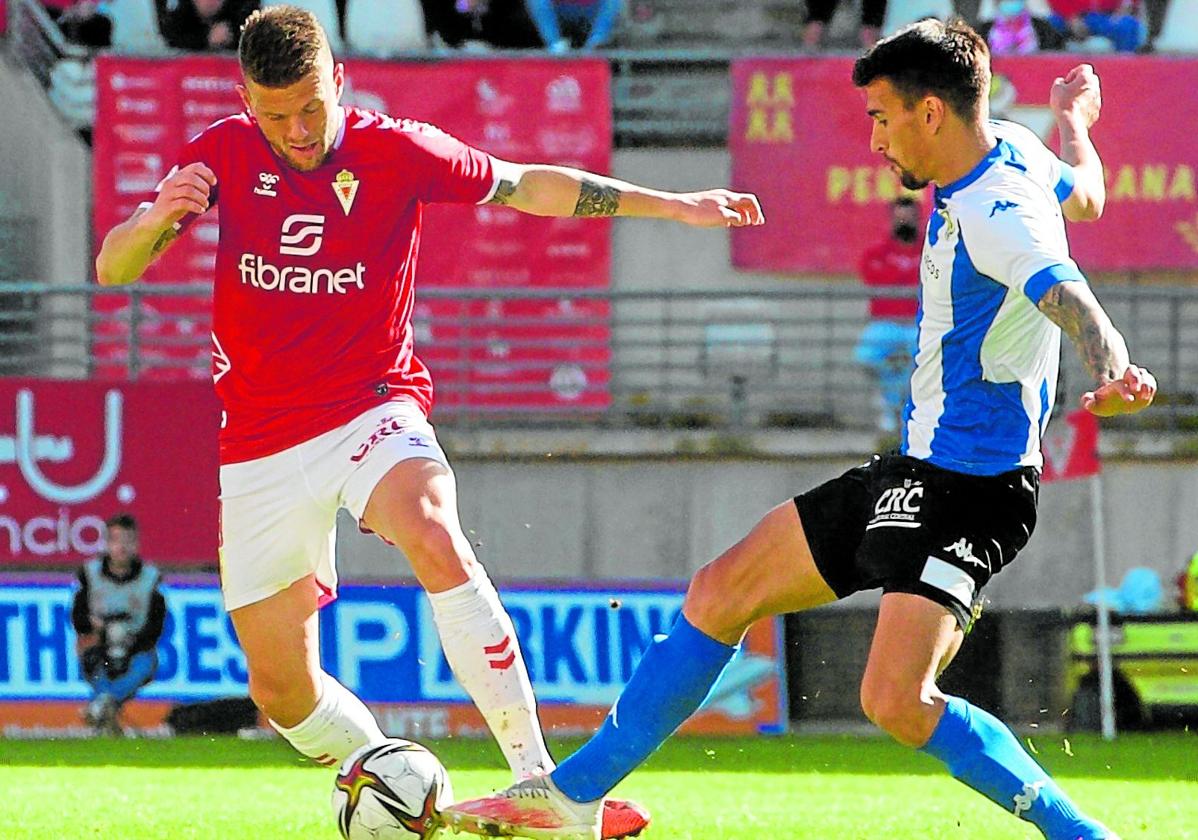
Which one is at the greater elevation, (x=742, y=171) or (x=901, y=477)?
(x=742, y=171)

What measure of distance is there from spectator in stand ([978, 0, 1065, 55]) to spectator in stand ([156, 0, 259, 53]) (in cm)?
592

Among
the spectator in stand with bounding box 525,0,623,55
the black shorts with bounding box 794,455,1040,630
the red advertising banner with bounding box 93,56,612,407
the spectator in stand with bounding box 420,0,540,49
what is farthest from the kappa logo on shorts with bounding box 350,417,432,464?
the spectator in stand with bounding box 525,0,623,55

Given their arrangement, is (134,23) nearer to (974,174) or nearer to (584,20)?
(584,20)

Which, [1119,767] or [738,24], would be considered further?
[738,24]

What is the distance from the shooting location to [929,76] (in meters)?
5.77

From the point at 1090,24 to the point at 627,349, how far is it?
4.60 meters

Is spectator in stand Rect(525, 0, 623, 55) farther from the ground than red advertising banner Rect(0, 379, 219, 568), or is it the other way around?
spectator in stand Rect(525, 0, 623, 55)

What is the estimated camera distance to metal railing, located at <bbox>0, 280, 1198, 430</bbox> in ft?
50.4

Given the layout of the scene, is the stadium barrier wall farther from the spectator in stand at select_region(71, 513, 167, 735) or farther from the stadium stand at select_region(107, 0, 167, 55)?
the stadium stand at select_region(107, 0, 167, 55)

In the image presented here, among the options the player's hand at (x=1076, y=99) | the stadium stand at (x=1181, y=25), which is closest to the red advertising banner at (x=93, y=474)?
the player's hand at (x=1076, y=99)

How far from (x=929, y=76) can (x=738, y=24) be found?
12502mm

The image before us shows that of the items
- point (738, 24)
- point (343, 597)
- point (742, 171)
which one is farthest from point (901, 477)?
point (738, 24)

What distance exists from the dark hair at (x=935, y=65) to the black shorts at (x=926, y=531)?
1.01 meters

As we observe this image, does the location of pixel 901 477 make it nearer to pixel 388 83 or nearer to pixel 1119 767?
pixel 1119 767
